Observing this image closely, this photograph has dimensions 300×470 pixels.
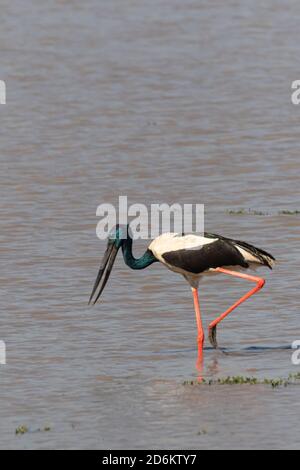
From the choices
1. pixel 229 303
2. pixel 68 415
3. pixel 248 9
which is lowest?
pixel 68 415

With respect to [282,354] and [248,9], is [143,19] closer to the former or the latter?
Answer: [248,9]

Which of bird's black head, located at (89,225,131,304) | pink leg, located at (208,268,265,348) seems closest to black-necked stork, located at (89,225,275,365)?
pink leg, located at (208,268,265,348)

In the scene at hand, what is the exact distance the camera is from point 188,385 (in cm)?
1008

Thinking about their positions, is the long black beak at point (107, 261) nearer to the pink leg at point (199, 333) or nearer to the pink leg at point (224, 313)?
the pink leg at point (199, 333)

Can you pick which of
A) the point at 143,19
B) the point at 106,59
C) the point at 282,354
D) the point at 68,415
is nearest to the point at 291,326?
the point at 282,354

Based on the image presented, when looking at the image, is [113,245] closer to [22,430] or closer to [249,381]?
[249,381]

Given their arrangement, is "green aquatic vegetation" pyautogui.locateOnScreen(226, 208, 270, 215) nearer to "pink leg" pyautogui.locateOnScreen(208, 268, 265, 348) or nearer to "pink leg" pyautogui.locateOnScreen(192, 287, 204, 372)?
"pink leg" pyautogui.locateOnScreen(208, 268, 265, 348)

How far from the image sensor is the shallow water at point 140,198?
31.3 ft

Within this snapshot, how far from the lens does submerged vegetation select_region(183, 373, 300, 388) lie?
991 centimetres

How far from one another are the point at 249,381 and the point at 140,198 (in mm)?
7055

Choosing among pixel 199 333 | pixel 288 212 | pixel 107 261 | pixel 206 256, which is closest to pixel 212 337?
pixel 199 333

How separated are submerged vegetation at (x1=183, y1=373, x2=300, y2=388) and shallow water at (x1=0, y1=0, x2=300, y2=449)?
119 mm

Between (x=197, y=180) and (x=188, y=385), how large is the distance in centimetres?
772

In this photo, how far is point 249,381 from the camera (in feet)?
32.8
